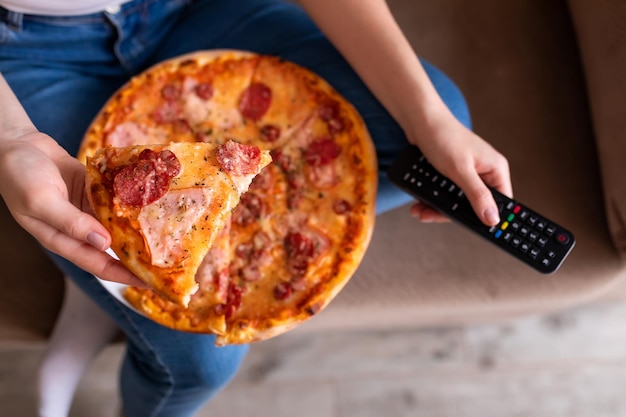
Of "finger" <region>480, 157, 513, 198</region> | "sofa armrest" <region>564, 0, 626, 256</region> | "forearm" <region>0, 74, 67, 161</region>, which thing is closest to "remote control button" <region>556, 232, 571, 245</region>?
"finger" <region>480, 157, 513, 198</region>

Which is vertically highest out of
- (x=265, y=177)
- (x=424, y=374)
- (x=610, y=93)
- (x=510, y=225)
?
(x=265, y=177)

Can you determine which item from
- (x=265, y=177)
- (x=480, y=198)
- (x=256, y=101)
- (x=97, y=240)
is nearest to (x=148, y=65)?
(x=256, y=101)

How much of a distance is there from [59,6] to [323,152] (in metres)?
0.54

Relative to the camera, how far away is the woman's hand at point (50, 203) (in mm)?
777

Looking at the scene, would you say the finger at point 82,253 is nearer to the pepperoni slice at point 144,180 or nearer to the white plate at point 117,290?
the pepperoni slice at point 144,180

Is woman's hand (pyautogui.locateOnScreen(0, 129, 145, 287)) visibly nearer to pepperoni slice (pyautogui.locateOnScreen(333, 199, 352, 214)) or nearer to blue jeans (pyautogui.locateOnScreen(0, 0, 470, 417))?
blue jeans (pyautogui.locateOnScreen(0, 0, 470, 417))

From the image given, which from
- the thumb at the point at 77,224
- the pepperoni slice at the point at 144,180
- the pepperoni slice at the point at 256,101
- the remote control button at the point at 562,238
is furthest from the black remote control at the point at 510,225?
the thumb at the point at 77,224

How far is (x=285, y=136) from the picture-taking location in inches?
46.3

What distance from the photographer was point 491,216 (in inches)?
39.6

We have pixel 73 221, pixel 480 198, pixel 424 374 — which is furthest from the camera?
pixel 424 374

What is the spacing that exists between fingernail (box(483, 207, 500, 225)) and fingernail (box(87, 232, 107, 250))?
0.61m

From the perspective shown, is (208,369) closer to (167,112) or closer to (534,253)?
(167,112)

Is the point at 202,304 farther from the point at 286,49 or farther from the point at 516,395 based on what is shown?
the point at 516,395

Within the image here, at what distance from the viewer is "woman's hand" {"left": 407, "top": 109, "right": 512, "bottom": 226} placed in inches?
39.6
